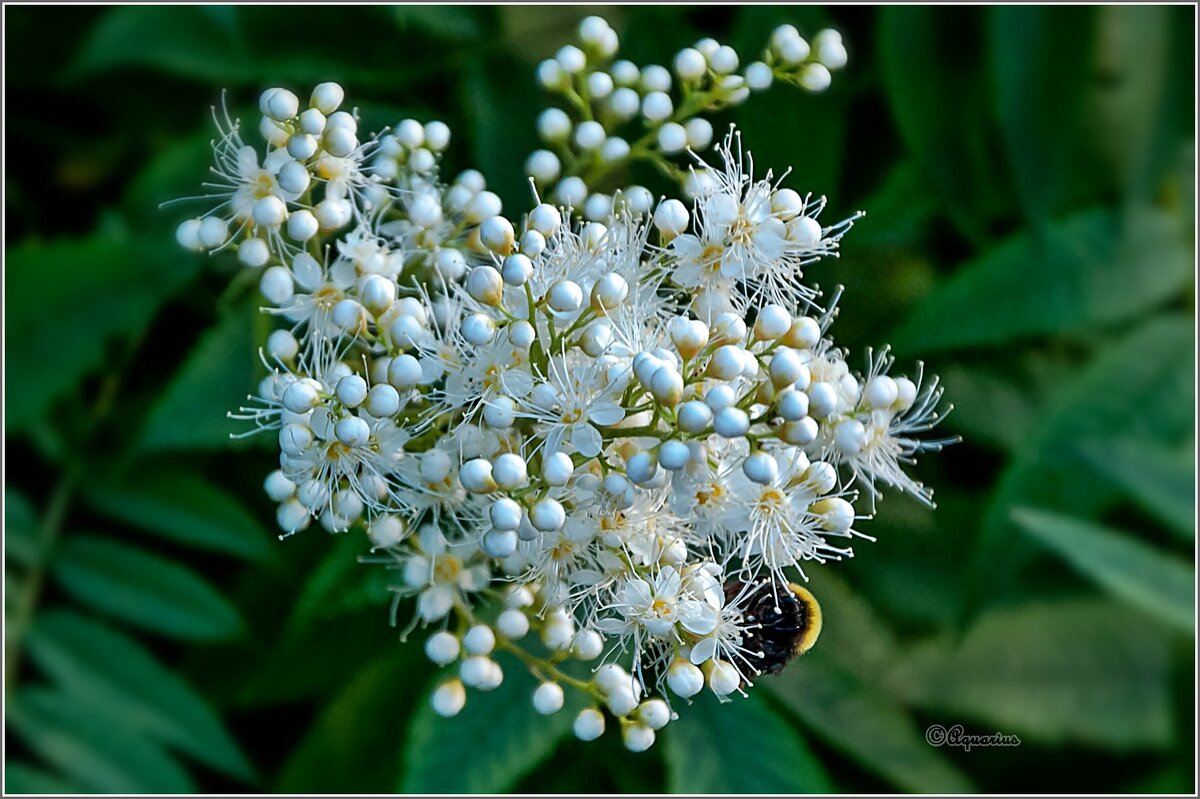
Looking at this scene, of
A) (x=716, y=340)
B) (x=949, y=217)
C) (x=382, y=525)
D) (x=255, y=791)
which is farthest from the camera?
(x=255, y=791)

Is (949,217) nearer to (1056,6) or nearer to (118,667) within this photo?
(1056,6)

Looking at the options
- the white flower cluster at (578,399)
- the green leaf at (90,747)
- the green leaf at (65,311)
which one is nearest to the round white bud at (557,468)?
the white flower cluster at (578,399)

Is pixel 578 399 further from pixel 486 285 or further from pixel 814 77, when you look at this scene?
pixel 814 77

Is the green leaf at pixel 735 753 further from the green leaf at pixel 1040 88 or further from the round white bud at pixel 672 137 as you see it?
the green leaf at pixel 1040 88

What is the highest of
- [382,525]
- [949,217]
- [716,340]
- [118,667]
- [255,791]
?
[949,217]

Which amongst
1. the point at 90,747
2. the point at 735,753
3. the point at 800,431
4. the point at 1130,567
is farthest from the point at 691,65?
the point at 90,747

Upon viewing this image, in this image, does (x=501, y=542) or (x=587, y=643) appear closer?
(x=501, y=542)

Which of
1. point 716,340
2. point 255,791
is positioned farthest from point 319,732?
point 716,340
